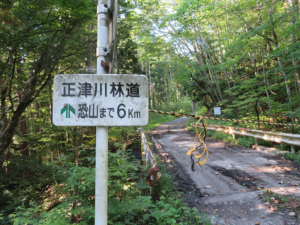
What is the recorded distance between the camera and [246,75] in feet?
39.8

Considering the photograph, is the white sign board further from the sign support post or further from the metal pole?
the metal pole

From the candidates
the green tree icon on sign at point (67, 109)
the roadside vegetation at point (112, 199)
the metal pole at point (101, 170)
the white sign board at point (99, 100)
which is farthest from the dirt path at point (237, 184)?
the green tree icon on sign at point (67, 109)

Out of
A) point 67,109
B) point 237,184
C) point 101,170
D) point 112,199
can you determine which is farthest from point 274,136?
point 67,109

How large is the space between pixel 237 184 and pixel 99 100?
4144 mm

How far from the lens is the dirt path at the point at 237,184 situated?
9.32 ft

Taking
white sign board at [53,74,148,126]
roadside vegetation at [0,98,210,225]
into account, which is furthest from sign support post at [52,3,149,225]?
roadside vegetation at [0,98,210,225]

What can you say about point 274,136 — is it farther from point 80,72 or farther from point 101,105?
point 80,72

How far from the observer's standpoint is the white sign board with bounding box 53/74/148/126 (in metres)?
1.33

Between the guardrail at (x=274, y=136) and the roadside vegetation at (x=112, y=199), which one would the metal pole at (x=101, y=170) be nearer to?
the roadside vegetation at (x=112, y=199)

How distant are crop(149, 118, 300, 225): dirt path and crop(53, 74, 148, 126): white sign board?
8.69 feet

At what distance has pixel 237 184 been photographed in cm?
398

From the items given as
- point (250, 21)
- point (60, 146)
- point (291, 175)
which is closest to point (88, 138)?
point (60, 146)

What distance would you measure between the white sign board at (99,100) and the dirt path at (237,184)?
2.65 m

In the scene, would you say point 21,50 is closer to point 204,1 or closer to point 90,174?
point 90,174
